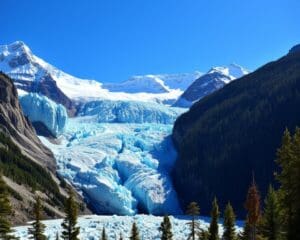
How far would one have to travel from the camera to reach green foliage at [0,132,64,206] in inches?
6816

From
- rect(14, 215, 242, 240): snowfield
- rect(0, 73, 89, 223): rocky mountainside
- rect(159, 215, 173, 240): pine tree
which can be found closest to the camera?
rect(159, 215, 173, 240): pine tree

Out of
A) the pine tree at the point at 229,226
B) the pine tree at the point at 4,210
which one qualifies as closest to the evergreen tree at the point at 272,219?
the pine tree at the point at 229,226

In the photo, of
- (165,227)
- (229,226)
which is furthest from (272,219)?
(165,227)

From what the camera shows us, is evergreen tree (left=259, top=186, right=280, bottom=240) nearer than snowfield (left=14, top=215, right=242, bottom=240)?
Yes

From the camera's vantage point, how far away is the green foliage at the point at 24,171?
17312 centimetres

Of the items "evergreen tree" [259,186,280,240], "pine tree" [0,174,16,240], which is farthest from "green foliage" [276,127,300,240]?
"pine tree" [0,174,16,240]

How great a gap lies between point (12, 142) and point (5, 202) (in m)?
162

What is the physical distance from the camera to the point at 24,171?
592 feet

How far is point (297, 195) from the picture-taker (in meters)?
41.1

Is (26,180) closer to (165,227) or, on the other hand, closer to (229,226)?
(165,227)

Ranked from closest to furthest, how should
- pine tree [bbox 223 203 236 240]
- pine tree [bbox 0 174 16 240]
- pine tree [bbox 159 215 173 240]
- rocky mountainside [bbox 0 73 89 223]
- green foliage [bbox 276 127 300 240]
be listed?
pine tree [bbox 0 174 16 240] → green foliage [bbox 276 127 300 240] → pine tree [bbox 223 203 236 240] → pine tree [bbox 159 215 173 240] → rocky mountainside [bbox 0 73 89 223]

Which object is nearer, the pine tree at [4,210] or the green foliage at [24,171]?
the pine tree at [4,210]

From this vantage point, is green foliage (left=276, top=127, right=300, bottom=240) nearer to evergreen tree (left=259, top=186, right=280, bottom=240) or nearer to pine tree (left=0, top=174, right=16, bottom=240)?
evergreen tree (left=259, top=186, right=280, bottom=240)

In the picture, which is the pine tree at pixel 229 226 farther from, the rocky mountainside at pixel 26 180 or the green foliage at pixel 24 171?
the green foliage at pixel 24 171
